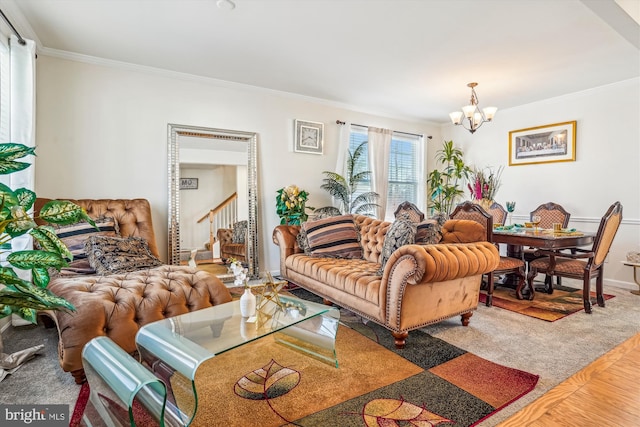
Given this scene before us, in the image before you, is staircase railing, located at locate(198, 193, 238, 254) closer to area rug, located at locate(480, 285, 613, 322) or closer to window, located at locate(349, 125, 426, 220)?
window, located at locate(349, 125, 426, 220)

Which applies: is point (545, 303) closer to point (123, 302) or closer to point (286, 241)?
point (286, 241)

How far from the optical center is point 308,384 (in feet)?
6.14

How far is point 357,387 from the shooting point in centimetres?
184

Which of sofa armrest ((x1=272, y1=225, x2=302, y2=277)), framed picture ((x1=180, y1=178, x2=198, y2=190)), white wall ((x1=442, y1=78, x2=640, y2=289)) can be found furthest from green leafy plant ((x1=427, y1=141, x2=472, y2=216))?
framed picture ((x1=180, y1=178, x2=198, y2=190))

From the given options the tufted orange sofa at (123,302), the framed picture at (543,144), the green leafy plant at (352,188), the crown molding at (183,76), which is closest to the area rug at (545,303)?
the framed picture at (543,144)

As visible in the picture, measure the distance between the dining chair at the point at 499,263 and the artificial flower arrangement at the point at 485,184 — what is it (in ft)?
2.67

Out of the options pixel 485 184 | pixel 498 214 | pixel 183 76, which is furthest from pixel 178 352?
pixel 498 214

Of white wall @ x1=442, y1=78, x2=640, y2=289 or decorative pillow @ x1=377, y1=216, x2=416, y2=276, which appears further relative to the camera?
white wall @ x1=442, y1=78, x2=640, y2=289

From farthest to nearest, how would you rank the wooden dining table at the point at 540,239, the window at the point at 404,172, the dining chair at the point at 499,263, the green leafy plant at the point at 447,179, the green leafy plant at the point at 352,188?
the window at the point at 404,172 < the green leafy plant at the point at 447,179 < the green leafy plant at the point at 352,188 < the dining chair at the point at 499,263 < the wooden dining table at the point at 540,239

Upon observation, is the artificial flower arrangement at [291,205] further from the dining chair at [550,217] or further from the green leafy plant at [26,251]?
the green leafy plant at [26,251]

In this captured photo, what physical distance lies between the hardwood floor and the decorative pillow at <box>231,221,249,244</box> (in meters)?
3.74

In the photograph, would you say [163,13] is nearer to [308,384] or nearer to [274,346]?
[274,346]

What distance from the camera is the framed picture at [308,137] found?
4.66 meters

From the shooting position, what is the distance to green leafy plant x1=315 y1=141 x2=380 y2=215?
4.83 metres
